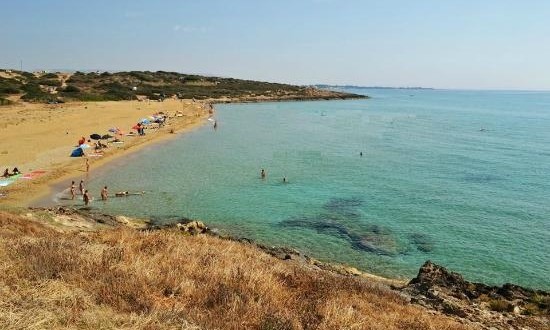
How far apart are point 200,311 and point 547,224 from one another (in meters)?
26.9

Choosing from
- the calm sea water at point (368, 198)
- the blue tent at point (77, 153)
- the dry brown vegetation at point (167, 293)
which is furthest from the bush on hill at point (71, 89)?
the dry brown vegetation at point (167, 293)

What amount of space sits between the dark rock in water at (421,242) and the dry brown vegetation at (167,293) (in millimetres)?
12140

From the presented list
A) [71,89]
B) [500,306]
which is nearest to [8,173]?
[500,306]

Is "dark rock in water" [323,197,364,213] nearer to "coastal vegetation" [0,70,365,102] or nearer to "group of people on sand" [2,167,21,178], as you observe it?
"group of people on sand" [2,167,21,178]

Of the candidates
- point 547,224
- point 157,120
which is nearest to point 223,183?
point 547,224

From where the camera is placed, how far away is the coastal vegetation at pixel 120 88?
97.3 metres

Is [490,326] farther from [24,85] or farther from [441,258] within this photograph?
[24,85]

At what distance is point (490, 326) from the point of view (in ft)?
44.4

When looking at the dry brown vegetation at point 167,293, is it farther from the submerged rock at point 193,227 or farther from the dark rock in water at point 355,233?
the dark rock in water at point 355,233

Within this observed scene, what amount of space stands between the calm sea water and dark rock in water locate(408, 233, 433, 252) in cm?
6

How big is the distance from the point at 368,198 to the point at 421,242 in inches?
343

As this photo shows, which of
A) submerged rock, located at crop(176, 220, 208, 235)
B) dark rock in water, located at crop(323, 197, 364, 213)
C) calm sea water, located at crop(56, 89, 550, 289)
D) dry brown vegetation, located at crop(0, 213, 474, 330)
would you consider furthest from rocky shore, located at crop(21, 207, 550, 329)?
dark rock in water, located at crop(323, 197, 364, 213)

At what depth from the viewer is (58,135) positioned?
5294 centimetres

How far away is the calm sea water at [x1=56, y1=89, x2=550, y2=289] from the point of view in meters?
23.6
